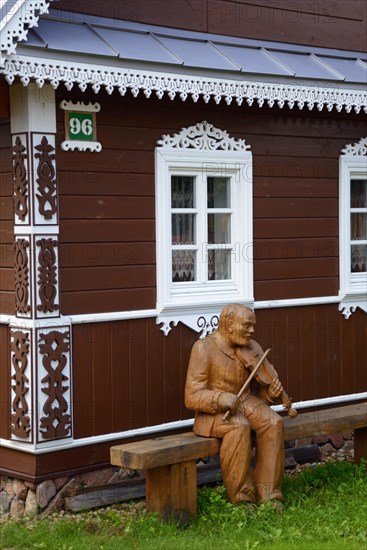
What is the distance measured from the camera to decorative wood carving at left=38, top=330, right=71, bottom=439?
8.43 meters

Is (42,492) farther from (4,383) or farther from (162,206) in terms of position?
(162,206)

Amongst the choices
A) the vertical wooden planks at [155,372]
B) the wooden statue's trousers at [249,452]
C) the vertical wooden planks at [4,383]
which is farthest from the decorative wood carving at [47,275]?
the wooden statue's trousers at [249,452]

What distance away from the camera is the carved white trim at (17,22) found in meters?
7.45

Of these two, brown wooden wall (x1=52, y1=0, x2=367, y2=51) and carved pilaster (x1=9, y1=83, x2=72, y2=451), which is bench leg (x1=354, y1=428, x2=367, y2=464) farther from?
brown wooden wall (x1=52, y1=0, x2=367, y2=51)

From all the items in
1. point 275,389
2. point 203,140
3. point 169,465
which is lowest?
point 169,465

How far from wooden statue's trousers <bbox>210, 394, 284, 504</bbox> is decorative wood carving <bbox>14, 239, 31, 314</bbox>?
1.70m

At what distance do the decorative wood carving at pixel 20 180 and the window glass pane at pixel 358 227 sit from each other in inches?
146

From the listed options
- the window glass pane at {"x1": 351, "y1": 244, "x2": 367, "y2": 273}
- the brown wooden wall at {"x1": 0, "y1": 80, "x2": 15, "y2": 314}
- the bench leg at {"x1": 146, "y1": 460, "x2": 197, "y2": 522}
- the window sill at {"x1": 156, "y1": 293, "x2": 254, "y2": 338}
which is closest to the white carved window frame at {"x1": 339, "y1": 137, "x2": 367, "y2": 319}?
the window glass pane at {"x1": 351, "y1": 244, "x2": 367, "y2": 273}

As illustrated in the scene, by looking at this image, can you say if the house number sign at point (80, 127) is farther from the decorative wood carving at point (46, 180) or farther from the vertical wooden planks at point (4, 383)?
the vertical wooden planks at point (4, 383)

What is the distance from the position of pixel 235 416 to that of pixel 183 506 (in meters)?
0.77

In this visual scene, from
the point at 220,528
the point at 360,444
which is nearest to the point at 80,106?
the point at 220,528

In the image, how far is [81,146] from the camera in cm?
870

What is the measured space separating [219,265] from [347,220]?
1546mm

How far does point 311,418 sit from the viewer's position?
30.4 feet
